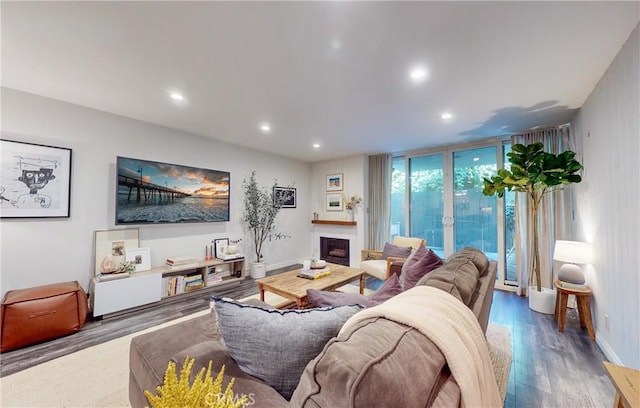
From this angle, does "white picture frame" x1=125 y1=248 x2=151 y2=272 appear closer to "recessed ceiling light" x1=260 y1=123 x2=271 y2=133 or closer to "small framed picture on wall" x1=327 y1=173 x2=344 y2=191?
"recessed ceiling light" x1=260 y1=123 x2=271 y2=133

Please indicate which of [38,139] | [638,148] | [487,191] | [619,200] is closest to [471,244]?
[487,191]

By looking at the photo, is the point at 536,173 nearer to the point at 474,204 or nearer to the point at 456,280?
the point at 474,204

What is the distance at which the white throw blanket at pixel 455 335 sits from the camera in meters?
0.72

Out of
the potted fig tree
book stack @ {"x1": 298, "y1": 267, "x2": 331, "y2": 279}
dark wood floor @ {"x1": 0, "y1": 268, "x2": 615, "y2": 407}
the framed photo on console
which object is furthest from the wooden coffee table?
the potted fig tree

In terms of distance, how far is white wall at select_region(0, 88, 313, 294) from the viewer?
8.34 feet

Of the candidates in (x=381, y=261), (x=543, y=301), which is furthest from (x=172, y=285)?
(x=543, y=301)

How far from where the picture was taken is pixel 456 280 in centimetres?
136

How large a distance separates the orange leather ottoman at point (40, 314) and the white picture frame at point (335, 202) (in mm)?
4228

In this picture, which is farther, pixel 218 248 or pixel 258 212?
pixel 258 212

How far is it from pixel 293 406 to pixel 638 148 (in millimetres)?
2591

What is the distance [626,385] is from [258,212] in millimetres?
4520

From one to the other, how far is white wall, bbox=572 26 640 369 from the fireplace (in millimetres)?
3641

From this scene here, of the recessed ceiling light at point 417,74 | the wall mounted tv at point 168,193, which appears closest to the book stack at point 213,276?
the wall mounted tv at point 168,193

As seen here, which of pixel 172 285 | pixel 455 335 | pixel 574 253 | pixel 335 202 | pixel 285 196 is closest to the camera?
pixel 455 335
